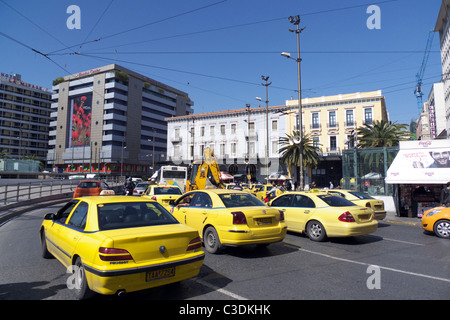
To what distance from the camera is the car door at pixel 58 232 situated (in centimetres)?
488

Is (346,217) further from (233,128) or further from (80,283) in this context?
(233,128)

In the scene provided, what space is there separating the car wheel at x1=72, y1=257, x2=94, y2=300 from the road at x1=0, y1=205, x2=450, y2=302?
22 centimetres

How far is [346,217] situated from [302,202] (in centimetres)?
142

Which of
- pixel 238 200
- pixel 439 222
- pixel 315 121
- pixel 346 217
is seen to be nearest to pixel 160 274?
pixel 238 200

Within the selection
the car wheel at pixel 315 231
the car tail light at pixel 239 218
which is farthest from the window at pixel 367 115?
the car tail light at pixel 239 218

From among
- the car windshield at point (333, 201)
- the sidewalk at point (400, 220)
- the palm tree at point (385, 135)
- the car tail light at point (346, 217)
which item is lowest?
the sidewalk at point (400, 220)

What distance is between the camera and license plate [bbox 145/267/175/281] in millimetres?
3824

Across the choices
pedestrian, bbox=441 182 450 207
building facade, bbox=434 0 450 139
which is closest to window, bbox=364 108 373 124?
building facade, bbox=434 0 450 139

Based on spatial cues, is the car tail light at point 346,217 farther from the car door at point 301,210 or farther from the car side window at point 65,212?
the car side window at point 65,212

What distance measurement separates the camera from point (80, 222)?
455 cm

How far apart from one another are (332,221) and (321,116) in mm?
38913

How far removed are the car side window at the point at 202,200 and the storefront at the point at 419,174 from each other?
10882mm

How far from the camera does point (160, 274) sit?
3916mm
